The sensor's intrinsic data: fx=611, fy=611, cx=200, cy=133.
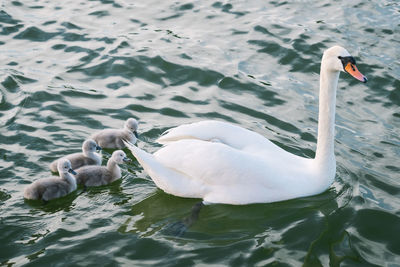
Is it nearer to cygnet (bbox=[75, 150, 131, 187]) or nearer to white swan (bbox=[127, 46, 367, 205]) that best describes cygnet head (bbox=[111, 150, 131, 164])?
cygnet (bbox=[75, 150, 131, 187])

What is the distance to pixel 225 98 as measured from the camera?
32.3 feet

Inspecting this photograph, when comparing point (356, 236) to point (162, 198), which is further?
point (162, 198)

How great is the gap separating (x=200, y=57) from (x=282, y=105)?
2.19 metres

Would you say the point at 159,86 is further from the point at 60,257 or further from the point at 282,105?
the point at 60,257

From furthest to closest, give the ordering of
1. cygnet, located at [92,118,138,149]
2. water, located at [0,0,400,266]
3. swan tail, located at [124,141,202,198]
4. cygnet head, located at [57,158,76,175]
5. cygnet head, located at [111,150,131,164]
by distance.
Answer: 1. cygnet, located at [92,118,138,149]
2. cygnet head, located at [111,150,131,164]
3. cygnet head, located at [57,158,76,175]
4. swan tail, located at [124,141,202,198]
5. water, located at [0,0,400,266]

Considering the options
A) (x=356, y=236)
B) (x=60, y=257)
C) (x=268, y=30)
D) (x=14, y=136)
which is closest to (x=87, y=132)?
(x=14, y=136)

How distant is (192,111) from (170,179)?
2.45 meters

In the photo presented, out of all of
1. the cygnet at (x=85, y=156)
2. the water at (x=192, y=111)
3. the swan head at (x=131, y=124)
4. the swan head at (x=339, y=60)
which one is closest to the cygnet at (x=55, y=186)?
the water at (x=192, y=111)

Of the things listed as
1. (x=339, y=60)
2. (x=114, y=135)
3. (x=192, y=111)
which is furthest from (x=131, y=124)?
(x=339, y=60)

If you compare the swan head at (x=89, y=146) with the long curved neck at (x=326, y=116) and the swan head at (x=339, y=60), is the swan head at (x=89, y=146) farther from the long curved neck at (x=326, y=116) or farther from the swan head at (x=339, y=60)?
the swan head at (x=339, y=60)

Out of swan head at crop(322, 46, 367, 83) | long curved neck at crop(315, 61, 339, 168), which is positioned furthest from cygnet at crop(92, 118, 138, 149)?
swan head at crop(322, 46, 367, 83)

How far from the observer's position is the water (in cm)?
641

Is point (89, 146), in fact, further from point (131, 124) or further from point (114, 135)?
point (131, 124)

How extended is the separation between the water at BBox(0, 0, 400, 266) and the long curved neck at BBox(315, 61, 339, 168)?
513mm
